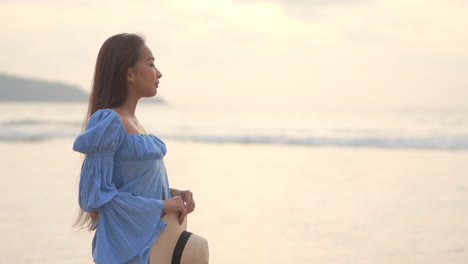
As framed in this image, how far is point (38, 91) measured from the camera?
7600cm

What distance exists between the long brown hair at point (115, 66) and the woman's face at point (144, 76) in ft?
0.06

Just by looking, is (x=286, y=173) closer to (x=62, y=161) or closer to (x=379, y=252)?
(x=62, y=161)

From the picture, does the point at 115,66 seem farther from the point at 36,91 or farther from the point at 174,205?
the point at 36,91

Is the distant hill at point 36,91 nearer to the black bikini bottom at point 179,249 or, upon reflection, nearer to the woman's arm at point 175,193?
the woman's arm at point 175,193

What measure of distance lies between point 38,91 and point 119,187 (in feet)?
251

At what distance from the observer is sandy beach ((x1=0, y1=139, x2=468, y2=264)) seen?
6.13 meters

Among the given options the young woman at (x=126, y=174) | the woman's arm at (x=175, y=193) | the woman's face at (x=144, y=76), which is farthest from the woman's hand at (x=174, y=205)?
the woman's face at (x=144, y=76)

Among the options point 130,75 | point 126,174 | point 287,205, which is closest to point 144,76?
point 130,75

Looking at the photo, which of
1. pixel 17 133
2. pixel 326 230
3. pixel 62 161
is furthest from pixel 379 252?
pixel 17 133

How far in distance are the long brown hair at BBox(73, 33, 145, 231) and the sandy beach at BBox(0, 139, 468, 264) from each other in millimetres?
3433

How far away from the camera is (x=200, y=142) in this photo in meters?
22.4

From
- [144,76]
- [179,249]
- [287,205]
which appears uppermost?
[144,76]

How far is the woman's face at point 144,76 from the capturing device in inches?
96.1

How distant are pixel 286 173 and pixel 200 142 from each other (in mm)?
10124
